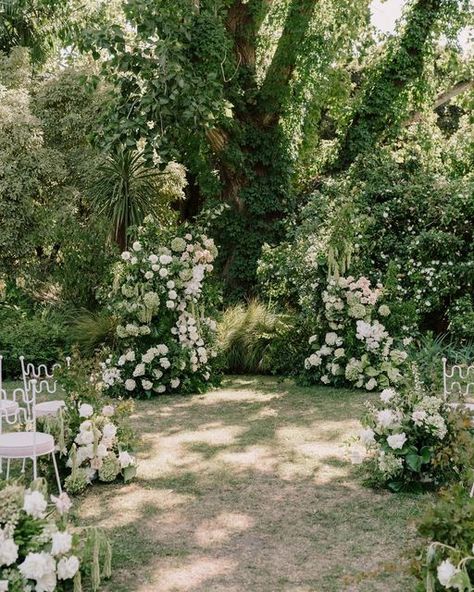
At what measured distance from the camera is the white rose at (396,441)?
211 inches

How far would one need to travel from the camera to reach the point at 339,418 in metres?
7.68

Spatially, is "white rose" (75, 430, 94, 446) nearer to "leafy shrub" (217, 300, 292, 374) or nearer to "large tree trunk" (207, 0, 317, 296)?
"leafy shrub" (217, 300, 292, 374)

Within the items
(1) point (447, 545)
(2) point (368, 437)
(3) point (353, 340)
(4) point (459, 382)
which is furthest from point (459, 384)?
(3) point (353, 340)

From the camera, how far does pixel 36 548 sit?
3703 mm

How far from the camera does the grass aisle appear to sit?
4.14 meters

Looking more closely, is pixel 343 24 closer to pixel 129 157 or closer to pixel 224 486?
pixel 129 157

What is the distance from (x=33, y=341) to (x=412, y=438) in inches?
272

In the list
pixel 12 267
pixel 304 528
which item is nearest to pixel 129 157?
pixel 12 267

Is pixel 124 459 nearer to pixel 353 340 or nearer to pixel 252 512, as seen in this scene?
pixel 252 512

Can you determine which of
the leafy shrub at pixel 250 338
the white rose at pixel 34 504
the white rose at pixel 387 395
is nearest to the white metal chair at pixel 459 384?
the white rose at pixel 387 395

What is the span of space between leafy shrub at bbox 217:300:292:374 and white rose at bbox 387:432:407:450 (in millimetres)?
4817

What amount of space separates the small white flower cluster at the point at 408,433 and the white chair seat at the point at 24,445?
2.25 meters

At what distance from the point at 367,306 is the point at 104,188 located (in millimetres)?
5549

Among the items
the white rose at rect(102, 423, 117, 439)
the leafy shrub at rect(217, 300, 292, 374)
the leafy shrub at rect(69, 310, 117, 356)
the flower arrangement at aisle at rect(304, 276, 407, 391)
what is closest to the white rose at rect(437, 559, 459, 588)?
the white rose at rect(102, 423, 117, 439)
